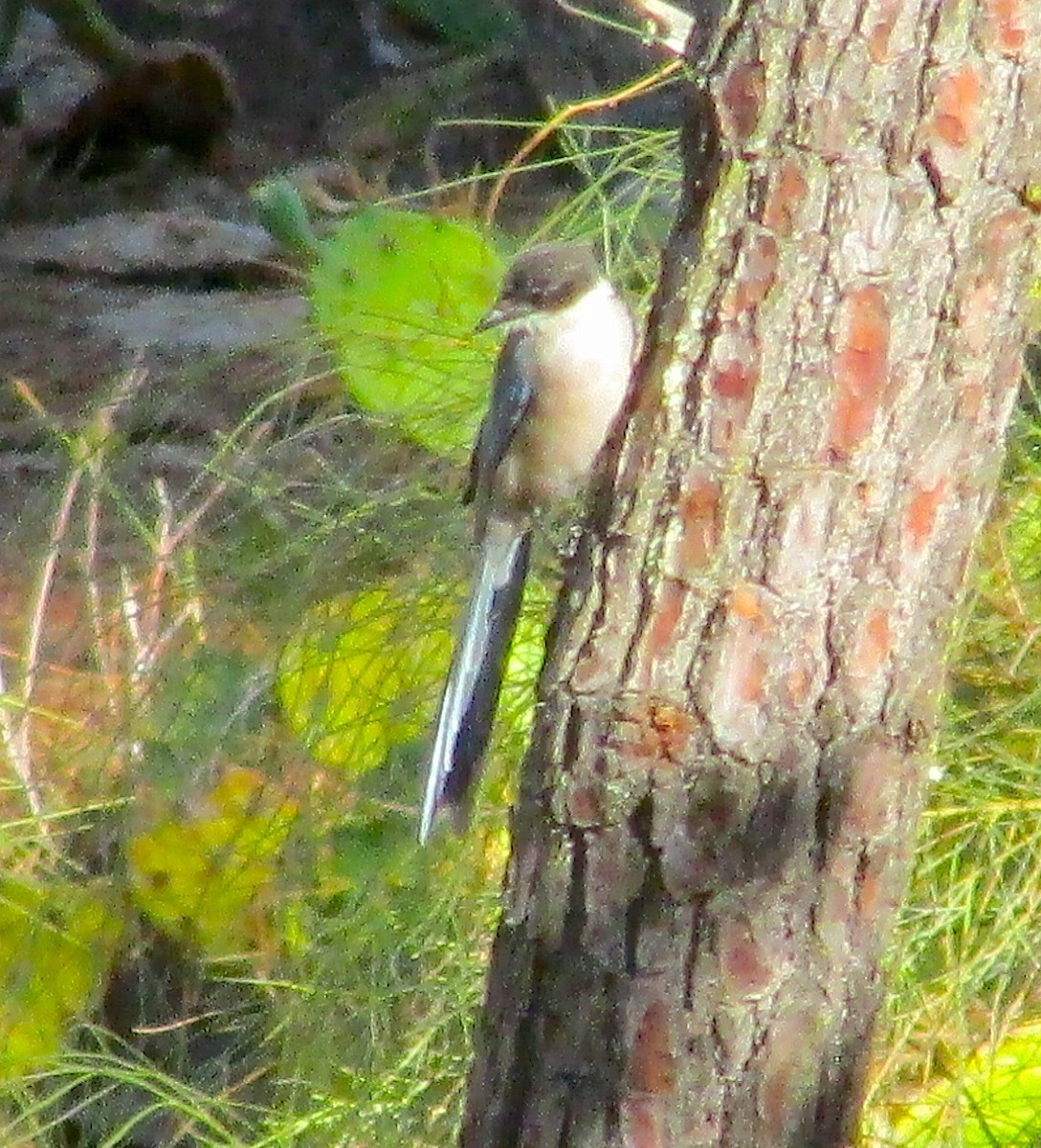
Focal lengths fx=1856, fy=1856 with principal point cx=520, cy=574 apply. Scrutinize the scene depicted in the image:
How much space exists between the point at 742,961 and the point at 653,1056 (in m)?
0.08

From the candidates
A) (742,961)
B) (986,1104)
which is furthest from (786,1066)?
(986,1104)

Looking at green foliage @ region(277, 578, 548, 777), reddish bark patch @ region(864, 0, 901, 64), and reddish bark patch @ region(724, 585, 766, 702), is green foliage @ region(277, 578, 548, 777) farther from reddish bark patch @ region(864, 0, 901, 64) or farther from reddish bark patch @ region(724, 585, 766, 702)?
reddish bark patch @ region(864, 0, 901, 64)

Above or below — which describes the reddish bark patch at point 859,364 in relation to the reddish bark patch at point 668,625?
above

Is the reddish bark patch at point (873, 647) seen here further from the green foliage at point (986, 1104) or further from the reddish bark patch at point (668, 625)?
the green foliage at point (986, 1104)

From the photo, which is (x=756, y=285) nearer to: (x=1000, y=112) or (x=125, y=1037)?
(x=1000, y=112)

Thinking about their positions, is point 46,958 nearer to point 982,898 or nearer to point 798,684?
point 982,898

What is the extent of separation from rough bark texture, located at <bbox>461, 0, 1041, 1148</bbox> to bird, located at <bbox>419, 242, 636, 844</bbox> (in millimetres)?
358

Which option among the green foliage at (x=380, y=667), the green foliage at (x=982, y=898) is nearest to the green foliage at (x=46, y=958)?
the green foliage at (x=380, y=667)

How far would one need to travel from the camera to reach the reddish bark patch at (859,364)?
101 centimetres

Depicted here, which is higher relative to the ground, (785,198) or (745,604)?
(785,198)

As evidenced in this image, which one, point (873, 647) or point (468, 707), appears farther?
point (468, 707)

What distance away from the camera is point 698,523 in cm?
104

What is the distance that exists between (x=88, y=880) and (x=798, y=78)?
131 centimetres

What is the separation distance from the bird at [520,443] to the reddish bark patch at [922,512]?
1.61ft
